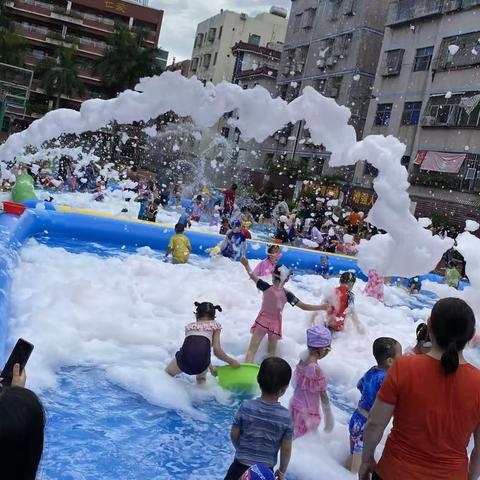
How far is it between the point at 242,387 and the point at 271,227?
1744 centimetres

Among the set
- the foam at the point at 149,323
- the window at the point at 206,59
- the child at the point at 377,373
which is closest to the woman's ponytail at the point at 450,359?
the child at the point at 377,373

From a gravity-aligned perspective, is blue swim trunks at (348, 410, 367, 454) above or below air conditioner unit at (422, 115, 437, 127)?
below

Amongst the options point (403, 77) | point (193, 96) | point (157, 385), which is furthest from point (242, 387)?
point (403, 77)

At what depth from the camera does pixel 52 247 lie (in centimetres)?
1150

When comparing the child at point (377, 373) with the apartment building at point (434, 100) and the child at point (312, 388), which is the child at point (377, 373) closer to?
the child at point (312, 388)

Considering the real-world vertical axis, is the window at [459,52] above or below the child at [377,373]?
above

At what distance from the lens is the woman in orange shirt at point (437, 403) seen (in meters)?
2.57

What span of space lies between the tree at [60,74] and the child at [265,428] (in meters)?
51.7

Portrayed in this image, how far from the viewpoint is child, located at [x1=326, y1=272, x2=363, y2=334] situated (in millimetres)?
7598

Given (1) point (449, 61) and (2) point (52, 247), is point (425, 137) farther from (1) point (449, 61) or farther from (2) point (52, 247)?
(2) point (52, 247)

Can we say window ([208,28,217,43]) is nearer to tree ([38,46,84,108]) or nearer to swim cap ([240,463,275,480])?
tree ([38,46,84,108])

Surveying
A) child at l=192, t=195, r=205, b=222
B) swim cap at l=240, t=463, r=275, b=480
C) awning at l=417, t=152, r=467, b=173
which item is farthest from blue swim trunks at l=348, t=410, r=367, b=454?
awning at l=417, t=152, r=467, b=173

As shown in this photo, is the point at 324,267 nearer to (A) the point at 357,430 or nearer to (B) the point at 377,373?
(A) the point at 357,430

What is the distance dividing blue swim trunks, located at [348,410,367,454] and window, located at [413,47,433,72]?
25900mm
